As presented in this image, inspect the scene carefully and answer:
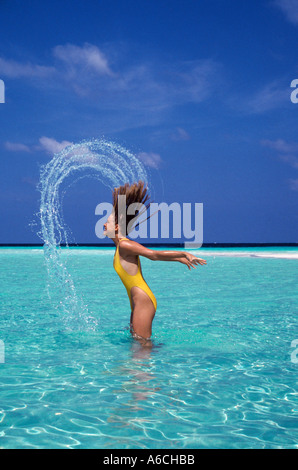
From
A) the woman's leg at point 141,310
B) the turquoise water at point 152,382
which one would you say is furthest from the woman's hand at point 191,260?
the turquoise water at point 152,382

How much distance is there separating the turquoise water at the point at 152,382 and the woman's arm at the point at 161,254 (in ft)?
4.02

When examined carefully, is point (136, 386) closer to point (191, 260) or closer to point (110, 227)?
point (191, 260)

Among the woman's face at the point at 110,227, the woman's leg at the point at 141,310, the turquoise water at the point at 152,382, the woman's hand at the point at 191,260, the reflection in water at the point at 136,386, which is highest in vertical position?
the woman's face at the point at 110,227

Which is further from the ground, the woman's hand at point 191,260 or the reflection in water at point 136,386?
the woman's hand at point 191,260

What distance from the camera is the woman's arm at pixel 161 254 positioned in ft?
16.3

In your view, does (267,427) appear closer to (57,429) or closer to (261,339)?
(57,429)

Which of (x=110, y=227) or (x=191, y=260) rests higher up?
(x=110, y=227)

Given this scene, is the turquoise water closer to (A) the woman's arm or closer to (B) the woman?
(B) the woman

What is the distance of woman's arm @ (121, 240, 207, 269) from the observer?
4.97 m

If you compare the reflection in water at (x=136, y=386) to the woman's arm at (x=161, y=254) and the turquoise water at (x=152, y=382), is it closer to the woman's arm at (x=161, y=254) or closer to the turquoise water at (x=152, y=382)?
the turquoise water at (x=152, y=382)

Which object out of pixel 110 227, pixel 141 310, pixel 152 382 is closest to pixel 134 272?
pixel 141 310

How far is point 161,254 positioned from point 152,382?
1428 mm

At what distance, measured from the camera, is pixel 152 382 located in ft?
14.7
